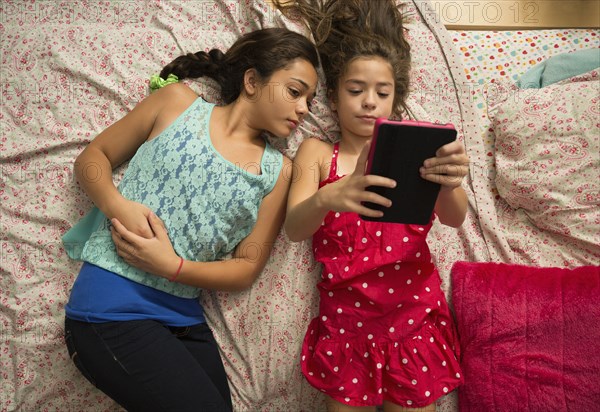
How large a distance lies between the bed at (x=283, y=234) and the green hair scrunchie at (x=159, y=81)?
0.03m

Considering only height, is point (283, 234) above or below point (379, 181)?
below

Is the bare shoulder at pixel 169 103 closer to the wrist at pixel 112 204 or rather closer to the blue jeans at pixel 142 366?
the wrist at pixel 112 204

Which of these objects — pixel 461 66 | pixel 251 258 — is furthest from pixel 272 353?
pixel 461 66

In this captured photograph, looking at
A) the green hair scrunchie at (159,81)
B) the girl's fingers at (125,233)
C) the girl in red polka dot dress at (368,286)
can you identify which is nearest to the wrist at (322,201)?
the girl in red polka dot dress at (368,286)

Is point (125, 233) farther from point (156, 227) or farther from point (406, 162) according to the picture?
point (406, 162)

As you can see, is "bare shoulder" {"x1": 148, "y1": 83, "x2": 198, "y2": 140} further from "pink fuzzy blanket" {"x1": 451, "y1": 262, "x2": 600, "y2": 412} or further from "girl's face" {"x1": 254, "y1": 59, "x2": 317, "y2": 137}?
"pink fuzzy blanket" {"x1": 451, "y1": 262, "x2": 600, "y2": 412}

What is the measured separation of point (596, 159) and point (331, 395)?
81 cm

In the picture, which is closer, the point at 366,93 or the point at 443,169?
the point at 443,169

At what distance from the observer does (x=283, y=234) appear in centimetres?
132

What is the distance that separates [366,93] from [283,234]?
374mm

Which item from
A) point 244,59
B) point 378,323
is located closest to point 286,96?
point 244,59

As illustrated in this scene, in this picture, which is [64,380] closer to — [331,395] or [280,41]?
[331,395]

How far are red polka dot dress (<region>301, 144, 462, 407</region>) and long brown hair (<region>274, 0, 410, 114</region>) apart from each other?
1.13ft

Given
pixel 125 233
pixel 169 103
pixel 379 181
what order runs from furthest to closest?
pixel 169 103 < pixel 125 233 < pixel 379 181
